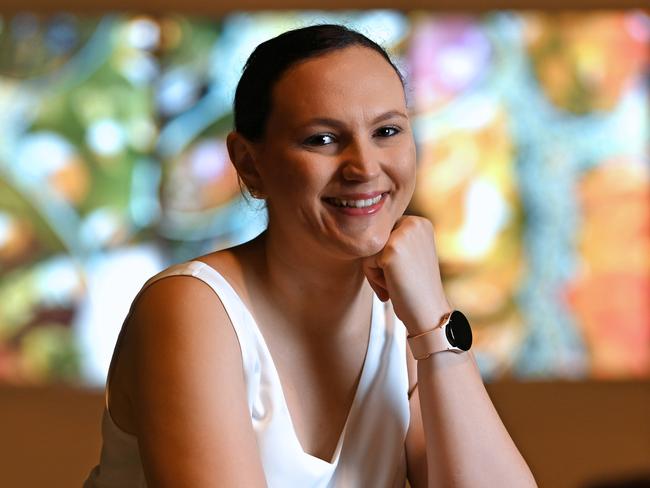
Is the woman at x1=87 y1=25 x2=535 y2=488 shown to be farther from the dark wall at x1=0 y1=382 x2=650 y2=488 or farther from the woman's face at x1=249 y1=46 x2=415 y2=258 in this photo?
the dark wall at x1=0 y1=382 x2=650 y2=488

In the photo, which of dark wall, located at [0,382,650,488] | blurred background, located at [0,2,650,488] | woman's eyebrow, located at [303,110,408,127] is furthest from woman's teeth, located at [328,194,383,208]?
dark wall, located at [0,382,650,488]

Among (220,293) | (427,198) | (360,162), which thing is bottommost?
(220,293)

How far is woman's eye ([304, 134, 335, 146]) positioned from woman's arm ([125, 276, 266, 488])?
0.26 meters

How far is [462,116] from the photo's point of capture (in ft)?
15.6

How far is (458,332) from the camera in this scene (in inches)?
68.1

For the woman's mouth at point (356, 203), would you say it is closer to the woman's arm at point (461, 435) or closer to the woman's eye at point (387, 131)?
the woman's eye at point (387, 131)

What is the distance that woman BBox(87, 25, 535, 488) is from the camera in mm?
1532

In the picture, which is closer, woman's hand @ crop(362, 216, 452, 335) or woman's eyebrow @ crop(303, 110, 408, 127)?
woman's eyebrow @ crop(303, 110, 408, 127)

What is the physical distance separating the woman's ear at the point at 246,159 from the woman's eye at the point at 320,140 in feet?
0.44

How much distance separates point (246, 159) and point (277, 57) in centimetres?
17

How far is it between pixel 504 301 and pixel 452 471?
3.08 meters

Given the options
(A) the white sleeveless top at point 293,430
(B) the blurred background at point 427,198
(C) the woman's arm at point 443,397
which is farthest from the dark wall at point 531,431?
(C) the woman's arm at point 443,397

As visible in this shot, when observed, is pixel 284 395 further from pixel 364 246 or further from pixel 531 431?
pixel 531 431

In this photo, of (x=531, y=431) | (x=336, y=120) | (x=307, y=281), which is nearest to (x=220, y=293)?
(x=307, y=281)
